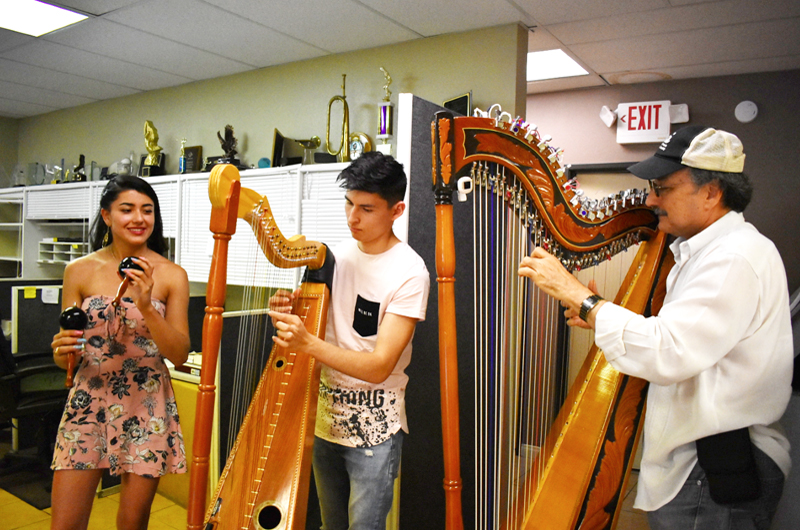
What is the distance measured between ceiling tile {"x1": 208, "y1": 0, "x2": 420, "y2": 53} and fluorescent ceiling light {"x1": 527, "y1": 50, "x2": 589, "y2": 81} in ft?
2.89

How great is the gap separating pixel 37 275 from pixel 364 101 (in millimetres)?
3980

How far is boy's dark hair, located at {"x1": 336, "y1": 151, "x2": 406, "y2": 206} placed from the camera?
146 cm

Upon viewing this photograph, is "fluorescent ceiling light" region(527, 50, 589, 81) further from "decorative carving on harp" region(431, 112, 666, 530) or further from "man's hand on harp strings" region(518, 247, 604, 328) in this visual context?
"man's hand on harp strings" region(518, 247, 604, 328)

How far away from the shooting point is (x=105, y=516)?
299cm

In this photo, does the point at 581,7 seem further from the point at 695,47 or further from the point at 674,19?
the point at 695,47

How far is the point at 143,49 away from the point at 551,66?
111 inches

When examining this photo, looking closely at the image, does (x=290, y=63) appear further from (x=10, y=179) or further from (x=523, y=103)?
(x=10, y=179)

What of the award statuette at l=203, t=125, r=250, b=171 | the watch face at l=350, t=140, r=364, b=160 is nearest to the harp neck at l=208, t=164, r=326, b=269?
the watch face at l=350, t=140, r=364, b=160

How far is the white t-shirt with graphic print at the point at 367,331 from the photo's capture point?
146 centimetres

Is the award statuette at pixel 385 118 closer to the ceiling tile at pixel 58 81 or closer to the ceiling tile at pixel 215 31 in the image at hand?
the ceiling tile at pixel 215 31

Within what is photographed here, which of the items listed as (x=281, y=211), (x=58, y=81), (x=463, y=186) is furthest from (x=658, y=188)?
(x=58, y=81)

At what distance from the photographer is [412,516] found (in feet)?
7.34

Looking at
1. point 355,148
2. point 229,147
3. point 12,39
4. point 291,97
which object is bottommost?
point 355,148

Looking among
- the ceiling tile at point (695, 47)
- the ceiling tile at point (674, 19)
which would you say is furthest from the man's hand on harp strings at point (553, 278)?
the ceiling tile at point (695, 47)
